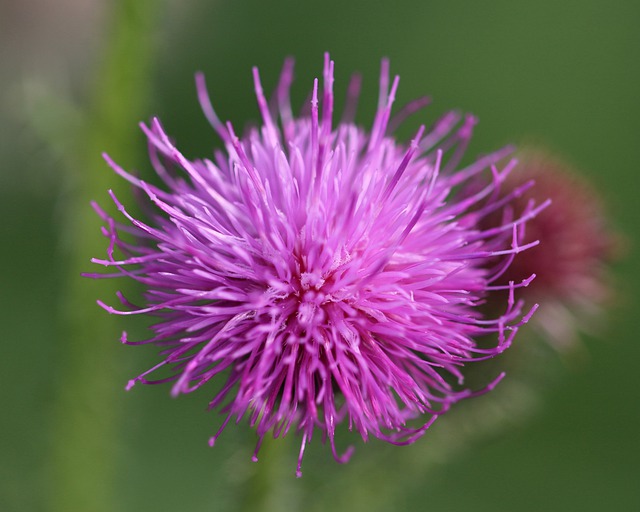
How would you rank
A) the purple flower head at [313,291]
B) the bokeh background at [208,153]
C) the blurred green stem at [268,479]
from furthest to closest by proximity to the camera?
the bokeh background at [208,153] → the blurred green stem at [268,479] → the purple flower head at [313,291]

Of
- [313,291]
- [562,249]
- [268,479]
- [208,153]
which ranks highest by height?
[562,249]

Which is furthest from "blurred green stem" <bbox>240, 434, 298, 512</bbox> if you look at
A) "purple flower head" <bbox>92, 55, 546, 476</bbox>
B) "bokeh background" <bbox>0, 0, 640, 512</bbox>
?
"purple flower head" <bbox>92, 55, 546, 476</bbox>

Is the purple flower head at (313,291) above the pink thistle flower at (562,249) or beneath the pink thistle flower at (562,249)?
beneath

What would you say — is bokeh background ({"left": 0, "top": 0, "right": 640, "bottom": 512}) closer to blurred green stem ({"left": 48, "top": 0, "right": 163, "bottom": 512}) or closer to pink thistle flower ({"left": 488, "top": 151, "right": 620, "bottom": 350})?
blurred green stem ({"left": 48, "top": 0, "right": 163, "bottom": 512})

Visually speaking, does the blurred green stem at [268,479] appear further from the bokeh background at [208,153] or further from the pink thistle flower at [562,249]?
the pink thistle flower at [562,249]

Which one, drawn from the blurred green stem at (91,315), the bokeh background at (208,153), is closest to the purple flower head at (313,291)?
the bokeh background at (208,153)

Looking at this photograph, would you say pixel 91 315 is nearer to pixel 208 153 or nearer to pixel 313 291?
pixel 313 291

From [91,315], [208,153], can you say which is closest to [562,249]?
[91,315]

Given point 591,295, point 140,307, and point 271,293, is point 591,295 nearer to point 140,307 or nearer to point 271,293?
point 271,293
